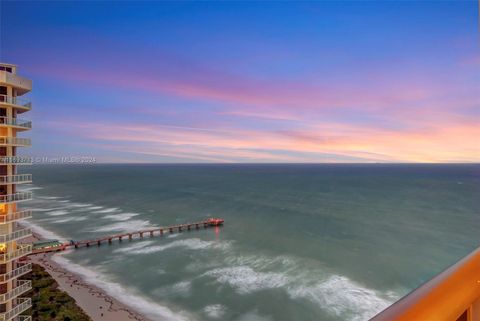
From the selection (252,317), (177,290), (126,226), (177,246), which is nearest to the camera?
(252,317)

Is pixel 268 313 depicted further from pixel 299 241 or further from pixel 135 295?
pixel 299 241

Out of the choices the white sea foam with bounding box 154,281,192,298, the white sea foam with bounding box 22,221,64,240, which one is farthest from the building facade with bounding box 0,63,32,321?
the white sea foam with bounding box 22,221,64,240

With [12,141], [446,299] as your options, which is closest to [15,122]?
[12,141]

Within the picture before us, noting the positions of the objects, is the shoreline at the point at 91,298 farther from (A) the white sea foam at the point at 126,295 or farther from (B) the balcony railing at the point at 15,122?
(B) the balcony railing at the point at 15,122

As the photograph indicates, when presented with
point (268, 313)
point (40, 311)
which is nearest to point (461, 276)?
point (268, 313)

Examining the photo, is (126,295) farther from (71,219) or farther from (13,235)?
(71,219)
